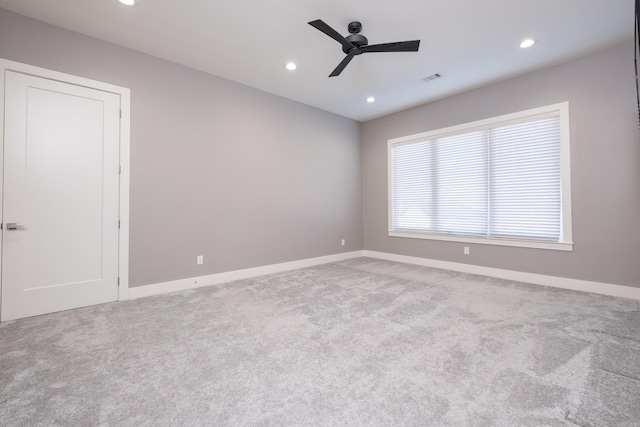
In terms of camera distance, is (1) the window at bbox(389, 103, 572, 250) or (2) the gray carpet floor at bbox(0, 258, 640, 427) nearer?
(2) the gray carpet floor at bbox(0, 258, 640, 427)

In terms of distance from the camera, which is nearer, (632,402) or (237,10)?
(632,402)

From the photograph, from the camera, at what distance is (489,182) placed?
431cm

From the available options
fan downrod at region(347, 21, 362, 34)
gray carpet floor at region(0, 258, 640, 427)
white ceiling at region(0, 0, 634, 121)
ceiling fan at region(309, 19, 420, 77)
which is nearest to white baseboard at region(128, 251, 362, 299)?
gray carpet floor at region(0, 258, 640, 427)

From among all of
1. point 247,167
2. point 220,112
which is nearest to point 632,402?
point 247,167

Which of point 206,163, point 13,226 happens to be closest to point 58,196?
point 13,226

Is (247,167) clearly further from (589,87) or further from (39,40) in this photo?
(589,87)

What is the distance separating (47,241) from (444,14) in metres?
4.68

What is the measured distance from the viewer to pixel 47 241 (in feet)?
9.22

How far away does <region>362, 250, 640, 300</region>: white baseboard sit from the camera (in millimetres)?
3242

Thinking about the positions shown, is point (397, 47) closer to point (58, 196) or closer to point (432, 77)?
point (432, 77)

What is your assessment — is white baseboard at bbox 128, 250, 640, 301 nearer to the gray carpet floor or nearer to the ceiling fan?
A: the gray carpet floor

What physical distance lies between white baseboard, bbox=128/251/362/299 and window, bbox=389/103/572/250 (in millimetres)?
1826

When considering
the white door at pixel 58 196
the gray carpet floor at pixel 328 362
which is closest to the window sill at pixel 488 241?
the gray carpet floor at pixel 328 362

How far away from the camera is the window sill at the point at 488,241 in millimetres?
3660
